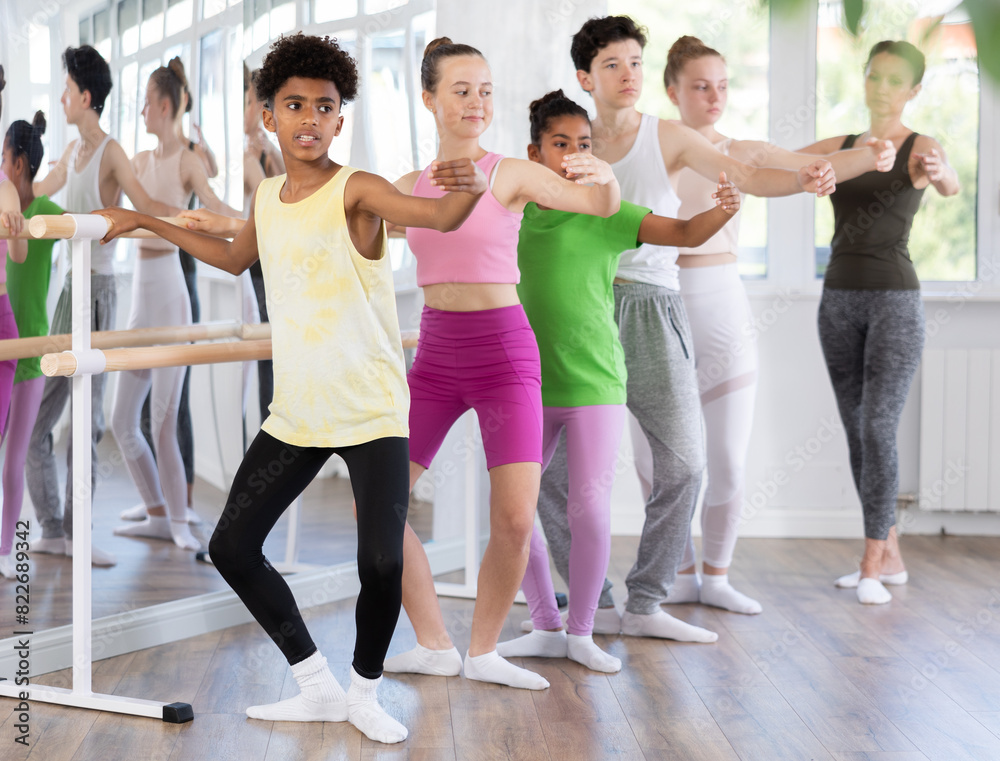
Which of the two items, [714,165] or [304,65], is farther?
[714,165]

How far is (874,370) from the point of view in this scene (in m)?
3.01

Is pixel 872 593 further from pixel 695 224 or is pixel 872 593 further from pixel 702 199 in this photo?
pixel 695 224

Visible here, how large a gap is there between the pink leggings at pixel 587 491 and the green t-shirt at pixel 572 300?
0.04 m

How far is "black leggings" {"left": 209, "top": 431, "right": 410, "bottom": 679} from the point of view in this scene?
1846 millimetres

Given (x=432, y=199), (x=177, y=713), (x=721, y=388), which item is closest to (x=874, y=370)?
(x=721, y=388)

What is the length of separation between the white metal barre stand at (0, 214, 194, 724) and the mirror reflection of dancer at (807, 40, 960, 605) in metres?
1.93

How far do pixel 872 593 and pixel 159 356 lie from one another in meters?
2.03

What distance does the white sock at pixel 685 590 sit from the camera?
2904 mm

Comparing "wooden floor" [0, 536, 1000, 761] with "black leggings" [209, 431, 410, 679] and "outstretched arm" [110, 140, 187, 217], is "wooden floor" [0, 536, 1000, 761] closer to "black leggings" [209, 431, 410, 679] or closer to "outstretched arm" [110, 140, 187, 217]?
"black leggings" [209, 431, 410, 679]

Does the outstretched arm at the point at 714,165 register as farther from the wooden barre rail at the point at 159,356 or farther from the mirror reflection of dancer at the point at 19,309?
the mirror reflection of dancer at the point at 19,309

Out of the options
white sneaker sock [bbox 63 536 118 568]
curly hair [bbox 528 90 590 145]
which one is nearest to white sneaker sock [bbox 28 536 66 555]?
white sneaker sock [bbox 63 536 118 568]

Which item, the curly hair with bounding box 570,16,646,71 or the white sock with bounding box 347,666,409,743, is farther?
the curly hair with bounding box 570,16,646,71

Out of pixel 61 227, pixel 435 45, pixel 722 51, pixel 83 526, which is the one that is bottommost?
pixel 83 526

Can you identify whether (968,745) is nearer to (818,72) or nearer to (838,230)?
(838,230)
